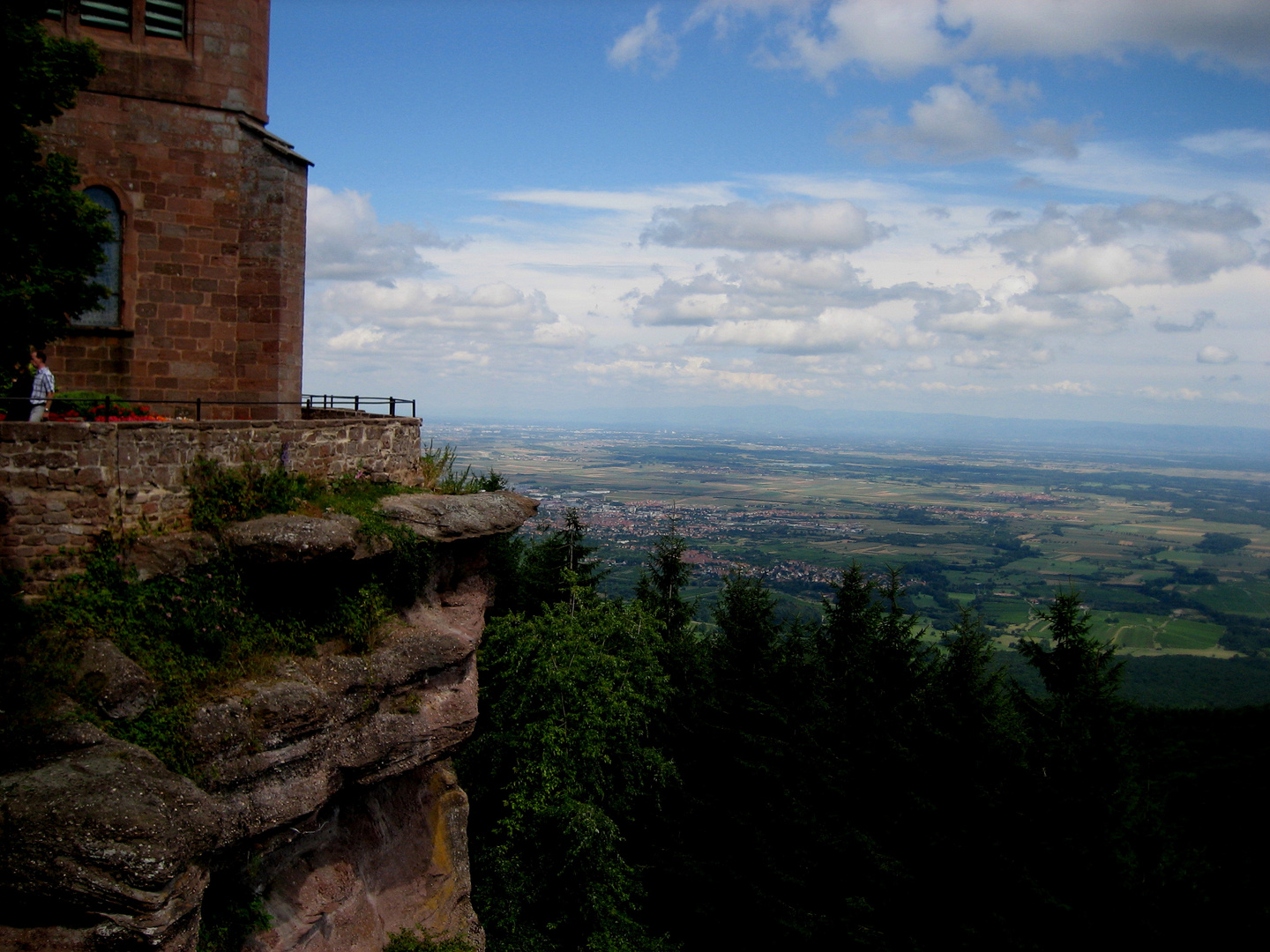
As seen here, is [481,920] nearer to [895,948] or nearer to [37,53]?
[895,948]

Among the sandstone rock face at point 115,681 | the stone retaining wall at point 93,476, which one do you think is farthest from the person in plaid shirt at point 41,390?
the sandstone rock face at point 115,681

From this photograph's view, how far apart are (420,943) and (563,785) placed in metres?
4.05

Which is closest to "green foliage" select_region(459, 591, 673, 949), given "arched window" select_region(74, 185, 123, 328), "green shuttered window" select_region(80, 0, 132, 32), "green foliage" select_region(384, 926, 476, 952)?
"green foliage" select_region(384, 926, 476, 952)

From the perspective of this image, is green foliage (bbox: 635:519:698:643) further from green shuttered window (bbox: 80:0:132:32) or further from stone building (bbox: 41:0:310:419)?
green shuttered window (bbox: 80:0:132:32)

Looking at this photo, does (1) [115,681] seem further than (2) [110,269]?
No

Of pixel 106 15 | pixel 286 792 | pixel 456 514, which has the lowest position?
pixel 286 792

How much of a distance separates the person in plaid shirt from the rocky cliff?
2.36 meters

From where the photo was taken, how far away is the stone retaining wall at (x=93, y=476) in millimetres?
11023

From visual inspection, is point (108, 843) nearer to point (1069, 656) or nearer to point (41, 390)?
point (41, 390)

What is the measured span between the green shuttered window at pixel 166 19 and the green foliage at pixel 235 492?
27.4 feet

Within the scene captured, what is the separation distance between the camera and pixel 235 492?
1328 centimetres

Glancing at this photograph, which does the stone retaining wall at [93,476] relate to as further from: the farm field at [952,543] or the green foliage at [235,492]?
the farm field at [952,543]

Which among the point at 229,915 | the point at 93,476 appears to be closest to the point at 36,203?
the point at 93,476

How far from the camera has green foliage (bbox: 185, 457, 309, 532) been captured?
42.1 feet
